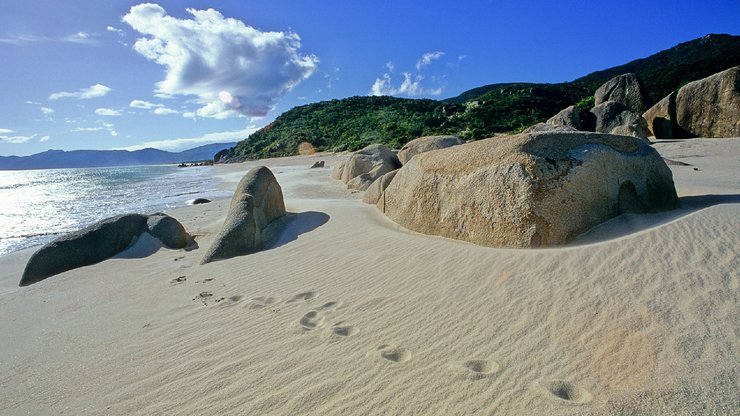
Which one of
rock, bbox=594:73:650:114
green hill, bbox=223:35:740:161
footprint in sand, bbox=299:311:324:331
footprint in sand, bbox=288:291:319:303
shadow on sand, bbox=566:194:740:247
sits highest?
green hill, bbox=223:35:740:161

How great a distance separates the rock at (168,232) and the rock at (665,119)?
71.5 ft

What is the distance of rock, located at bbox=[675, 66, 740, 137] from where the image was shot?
52.6 ft

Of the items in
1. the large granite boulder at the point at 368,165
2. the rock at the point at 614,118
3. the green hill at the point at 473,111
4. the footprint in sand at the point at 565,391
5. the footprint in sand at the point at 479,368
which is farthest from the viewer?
the green hill at the point at 473,111

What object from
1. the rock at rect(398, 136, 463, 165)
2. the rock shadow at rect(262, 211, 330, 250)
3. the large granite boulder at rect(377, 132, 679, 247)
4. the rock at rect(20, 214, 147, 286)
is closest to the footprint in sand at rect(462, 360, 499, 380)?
the large granite boulder at rect(377, 132, 679, 247)

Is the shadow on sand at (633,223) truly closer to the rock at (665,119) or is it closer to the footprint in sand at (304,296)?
the footprint in sand at (304,296)

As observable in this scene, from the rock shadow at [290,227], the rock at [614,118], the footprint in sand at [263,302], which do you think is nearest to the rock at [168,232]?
the rock shadow at [290,227]

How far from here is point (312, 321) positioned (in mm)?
3555

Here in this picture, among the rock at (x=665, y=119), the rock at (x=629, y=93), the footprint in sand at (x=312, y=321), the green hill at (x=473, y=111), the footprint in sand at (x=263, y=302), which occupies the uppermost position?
the green hill at (x=473, y=111)

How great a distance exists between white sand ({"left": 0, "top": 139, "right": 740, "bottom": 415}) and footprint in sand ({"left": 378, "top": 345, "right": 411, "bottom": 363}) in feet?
0.05

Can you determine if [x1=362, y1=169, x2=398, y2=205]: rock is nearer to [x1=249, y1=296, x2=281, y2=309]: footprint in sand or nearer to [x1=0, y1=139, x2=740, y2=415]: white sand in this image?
[x1=0, y1=139, x2=740, y2=415]: white sand

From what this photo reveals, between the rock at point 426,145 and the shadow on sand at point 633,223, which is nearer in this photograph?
the shadow on sand at point 633,223

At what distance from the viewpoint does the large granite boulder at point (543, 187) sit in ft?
15.0

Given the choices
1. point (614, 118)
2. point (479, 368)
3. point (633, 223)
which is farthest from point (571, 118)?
point (479, 368)

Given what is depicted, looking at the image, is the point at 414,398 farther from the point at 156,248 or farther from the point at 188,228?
the point at 188,228
